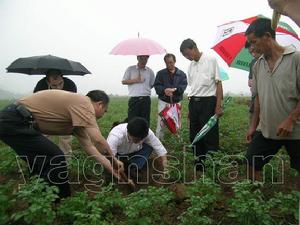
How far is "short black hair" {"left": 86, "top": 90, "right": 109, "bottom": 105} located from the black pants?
613 millimetres

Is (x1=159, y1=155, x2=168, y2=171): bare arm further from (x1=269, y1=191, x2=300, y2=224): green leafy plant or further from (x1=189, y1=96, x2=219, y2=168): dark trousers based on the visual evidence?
(x1=269, y1=191, x2=300, y2=224): green leafy plant

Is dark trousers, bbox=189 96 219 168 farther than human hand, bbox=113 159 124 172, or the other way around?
dark trousers, bbox=189 96 219 168

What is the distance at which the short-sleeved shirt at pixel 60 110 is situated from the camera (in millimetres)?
3732

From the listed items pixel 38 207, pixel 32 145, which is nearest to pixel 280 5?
pixel 38 207

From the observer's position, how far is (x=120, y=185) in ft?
15.1

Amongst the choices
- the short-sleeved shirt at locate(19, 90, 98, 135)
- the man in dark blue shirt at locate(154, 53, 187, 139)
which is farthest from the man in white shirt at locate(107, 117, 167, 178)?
the man in dark blue shirt at locate(154, 53, 187, 139)

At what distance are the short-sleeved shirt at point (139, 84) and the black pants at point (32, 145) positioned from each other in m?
2.94

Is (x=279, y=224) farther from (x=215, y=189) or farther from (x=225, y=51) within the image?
(x=225, y=51)

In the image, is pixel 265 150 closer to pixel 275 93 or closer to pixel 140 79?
pixel 275 93

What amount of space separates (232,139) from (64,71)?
3.54 metres

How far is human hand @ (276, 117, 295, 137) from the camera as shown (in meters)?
3.46

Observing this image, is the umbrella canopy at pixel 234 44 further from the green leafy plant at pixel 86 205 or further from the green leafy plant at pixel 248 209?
the green leafy plant at pixel 86 205

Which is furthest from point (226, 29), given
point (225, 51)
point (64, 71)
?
point (64, 71)

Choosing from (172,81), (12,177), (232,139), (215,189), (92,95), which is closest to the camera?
(215,189)
